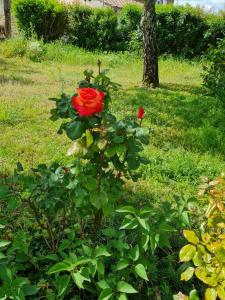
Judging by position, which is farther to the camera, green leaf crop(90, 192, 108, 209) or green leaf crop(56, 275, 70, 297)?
green leaf crop(90, 192, 108, 209)

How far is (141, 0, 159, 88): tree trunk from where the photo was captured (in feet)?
32.7

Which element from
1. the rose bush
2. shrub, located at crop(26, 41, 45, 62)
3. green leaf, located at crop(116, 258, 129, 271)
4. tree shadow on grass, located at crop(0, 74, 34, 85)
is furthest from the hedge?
green leaf, located at crop(116, 258, 129, 271)

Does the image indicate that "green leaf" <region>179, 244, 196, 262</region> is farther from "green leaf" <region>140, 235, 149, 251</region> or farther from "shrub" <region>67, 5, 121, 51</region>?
"shrub" <region>67, 5, 121, 51</region>

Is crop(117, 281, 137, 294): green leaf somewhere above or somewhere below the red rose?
below

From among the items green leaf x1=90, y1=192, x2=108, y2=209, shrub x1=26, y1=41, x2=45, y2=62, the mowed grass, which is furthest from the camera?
shrub x1=26, y1=41, x2=45, y2=62

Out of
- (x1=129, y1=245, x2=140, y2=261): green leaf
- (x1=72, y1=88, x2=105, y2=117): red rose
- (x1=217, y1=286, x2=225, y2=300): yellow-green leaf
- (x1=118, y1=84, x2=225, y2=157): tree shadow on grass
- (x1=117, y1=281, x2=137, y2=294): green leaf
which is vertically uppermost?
(x1=72, y1=88, x2=105, y2=117): red rose

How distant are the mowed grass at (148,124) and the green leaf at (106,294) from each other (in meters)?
1.70

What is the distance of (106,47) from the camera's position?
16641mm

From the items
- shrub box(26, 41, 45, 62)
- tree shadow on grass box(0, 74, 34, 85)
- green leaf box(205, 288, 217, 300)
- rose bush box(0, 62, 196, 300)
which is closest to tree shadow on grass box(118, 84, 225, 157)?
tree shadow on grass box(0, 74, 34, 85)

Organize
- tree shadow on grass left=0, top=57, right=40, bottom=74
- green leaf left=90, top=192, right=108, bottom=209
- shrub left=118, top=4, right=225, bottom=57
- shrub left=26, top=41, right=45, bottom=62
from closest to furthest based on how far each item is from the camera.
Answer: green leaf left=90, top=192, right=108, bottom=209, tree shadow on grass left=0, top=57, right=40, bottom=74, shrub left=26, top=41, right=45, bottom=62, shrub left=118, top=4, right=225, bottom=57

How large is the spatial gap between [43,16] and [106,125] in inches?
571

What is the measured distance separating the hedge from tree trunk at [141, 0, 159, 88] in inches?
243

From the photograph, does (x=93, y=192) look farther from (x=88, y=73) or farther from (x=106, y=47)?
(x=106, y=47)

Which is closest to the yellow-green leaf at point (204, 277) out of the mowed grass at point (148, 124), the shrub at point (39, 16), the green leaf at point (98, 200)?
the green leaf at point (98, 200)
